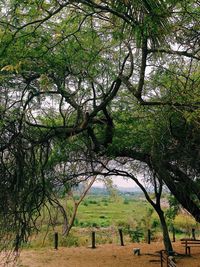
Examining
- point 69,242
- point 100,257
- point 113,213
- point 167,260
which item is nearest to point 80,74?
point 167,260

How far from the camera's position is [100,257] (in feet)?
45.3

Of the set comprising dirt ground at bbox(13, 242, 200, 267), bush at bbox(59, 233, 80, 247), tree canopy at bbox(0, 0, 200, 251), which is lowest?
dirt ground at bbox(13, 242, 200, 267)

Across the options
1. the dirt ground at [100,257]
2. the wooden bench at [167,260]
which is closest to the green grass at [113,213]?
the dirt ground at [100,257]

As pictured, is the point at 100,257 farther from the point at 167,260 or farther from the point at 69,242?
the point at 167,260

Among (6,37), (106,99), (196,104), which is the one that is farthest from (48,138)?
(196,104)

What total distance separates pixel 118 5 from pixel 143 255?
11478mm

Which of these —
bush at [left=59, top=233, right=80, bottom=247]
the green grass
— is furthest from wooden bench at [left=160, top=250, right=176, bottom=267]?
the green grass

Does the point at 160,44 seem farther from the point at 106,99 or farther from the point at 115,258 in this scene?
the point at 115,258

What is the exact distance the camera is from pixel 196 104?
211 inches

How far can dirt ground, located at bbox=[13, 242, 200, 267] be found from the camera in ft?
40.5

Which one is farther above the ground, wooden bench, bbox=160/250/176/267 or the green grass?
the green grass

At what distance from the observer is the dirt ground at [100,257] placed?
12.3 m

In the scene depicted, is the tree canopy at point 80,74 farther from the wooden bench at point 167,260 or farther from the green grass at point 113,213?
the green grass at point 113,213

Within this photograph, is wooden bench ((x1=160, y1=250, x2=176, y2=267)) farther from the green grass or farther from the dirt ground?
the green grass
